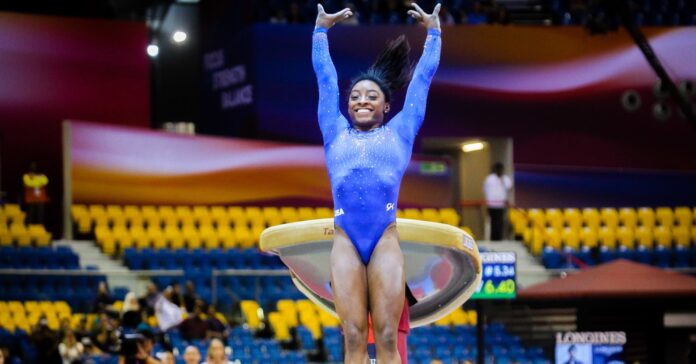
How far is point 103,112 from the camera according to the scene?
2250 centimetres

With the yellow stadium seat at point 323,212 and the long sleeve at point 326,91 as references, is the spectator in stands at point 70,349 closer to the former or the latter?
the yellow stadium seat at point 323,212

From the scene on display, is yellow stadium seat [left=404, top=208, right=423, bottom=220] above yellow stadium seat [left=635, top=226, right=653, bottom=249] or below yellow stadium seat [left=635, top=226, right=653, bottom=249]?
above

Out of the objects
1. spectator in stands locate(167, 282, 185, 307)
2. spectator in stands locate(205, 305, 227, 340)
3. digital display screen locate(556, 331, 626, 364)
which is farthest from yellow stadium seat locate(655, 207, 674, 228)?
digital display screen locate(556, 331, 626, 364)

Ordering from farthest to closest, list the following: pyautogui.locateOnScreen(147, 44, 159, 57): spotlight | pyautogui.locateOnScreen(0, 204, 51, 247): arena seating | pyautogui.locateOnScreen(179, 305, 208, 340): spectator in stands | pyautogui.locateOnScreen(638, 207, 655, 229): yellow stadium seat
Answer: pyautogui.locateOnScreen(147, 44, 159, 57): spotlight < pyautogui.locateOnScreen(638, 207, 655, 229): yellow stadium seat < pyautogui.locateOnScreen(0, 204, 51, 247): arena seating < pyautogui.locateOnScreen(179, 305, 208, 340): spectator in stands

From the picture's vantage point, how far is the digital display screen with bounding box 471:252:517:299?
11750 mm

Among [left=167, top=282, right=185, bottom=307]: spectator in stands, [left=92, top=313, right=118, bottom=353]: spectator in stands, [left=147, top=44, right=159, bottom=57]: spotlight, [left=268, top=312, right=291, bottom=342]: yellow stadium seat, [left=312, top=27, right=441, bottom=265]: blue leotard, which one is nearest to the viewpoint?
[left=312, top=27, right=441, bottom=265]: blue leotard

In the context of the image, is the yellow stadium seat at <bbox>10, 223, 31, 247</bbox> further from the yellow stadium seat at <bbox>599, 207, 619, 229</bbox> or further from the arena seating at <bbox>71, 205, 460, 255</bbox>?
the yellow stadium seat at <bbox>599, 207, 619, 229</bbox>

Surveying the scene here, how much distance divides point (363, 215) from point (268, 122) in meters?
17.2

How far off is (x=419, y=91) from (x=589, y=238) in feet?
51.3

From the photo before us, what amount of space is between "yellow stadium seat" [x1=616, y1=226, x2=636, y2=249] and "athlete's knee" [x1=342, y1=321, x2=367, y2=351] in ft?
52.9

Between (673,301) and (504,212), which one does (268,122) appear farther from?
(673,301)

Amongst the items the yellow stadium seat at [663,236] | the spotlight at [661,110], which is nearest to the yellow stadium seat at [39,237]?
the yellow stadium seat at [663,236]

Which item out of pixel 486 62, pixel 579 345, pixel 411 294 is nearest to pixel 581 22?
pixel 486 62

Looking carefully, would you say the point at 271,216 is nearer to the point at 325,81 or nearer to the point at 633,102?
the point at 633,102
